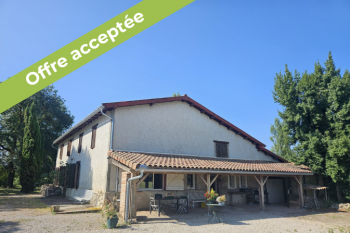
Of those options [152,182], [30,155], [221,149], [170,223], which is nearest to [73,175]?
[30,155]

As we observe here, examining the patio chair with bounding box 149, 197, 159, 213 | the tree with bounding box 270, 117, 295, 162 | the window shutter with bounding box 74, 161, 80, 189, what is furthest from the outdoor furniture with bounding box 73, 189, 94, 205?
the tree with bounding box 270, 117, 295, 162

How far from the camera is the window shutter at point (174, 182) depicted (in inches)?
513

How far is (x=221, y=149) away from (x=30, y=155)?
15.2 meters

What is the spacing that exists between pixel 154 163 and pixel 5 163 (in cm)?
2168

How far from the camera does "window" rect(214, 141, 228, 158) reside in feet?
52.6

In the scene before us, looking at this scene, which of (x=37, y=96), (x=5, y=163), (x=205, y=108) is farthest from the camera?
(x=37, y=96)

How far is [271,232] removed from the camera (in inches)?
326

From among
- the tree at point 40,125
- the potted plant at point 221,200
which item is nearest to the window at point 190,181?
the potted plant at point 221,200

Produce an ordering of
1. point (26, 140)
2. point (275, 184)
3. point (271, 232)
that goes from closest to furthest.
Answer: point (271, 232) < point (275, 184) < point (26, 140)

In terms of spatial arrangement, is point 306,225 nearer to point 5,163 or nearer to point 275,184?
point 275,184

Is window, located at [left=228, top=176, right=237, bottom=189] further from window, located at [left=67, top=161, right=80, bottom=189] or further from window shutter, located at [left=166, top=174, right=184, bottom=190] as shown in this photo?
window, located at [left=67, top=161, right=80, bottom=189]

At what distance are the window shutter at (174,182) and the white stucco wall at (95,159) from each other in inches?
133

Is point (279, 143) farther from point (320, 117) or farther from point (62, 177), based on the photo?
point (62, 177)

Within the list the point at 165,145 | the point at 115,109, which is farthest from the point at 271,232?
the point at 115,109
